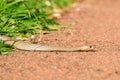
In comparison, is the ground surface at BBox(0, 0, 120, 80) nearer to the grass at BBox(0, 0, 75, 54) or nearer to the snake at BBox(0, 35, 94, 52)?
the snake at BBox(0, 35, 94, 52)

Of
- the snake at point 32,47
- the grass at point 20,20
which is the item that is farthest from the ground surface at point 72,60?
the grass at point 20,20

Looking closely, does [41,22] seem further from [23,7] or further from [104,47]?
[104,47]

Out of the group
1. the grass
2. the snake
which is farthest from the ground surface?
the grass

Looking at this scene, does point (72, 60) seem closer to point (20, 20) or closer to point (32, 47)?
point (32, 47)

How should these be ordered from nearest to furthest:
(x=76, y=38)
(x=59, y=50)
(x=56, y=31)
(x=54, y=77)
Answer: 1. (x=54, y=77)
2. (x=59, y=50)
3. (x=76, y=38)
4. (x=56, y=31)

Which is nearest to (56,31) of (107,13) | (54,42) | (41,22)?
(41,22)

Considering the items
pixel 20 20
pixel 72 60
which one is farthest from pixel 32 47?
pixel 20 20

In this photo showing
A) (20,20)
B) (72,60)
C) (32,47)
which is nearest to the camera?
(72,60)

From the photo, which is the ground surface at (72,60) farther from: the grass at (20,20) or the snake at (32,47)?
the grass at (20,20)
